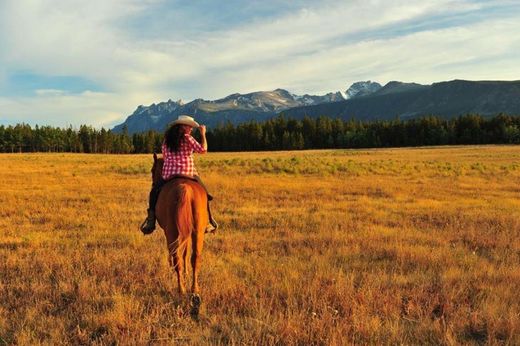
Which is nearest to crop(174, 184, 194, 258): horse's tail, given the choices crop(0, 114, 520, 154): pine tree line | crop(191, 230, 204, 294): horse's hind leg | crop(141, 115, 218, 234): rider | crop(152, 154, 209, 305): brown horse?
crop(152, 154, 209, 305): brown horse

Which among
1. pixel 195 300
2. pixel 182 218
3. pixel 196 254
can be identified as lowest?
pixel 195 300

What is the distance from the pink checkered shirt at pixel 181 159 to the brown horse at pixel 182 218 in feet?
1.17

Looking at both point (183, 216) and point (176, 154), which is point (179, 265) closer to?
point (183, 216)

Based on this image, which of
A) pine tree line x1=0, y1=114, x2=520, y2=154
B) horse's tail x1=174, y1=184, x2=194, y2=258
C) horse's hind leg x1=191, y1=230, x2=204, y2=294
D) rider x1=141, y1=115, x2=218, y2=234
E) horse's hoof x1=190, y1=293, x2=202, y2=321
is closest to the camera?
horse's hoof x1=190, y1=293, x2=202, y2=321

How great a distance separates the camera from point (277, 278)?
7496 mm

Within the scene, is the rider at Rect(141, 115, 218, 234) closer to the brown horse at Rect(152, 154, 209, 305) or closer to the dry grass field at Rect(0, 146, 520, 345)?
the brown horse at Rect(152, 154, 209, 305)

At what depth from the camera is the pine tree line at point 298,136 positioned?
4353 inches

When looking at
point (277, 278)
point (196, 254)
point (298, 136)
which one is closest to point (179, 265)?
point (196, 254)

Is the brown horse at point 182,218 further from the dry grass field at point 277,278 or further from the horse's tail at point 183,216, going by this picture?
the dry grass field at point 277,278

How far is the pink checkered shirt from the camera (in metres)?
7.32

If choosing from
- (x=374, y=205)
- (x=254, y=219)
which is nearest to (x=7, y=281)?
(x=254, y=219)

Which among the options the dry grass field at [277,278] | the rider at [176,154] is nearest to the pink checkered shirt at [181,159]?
the rider at [176,154]

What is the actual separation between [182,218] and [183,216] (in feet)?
0.11

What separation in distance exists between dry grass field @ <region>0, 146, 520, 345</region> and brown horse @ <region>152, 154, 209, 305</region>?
56 cm
